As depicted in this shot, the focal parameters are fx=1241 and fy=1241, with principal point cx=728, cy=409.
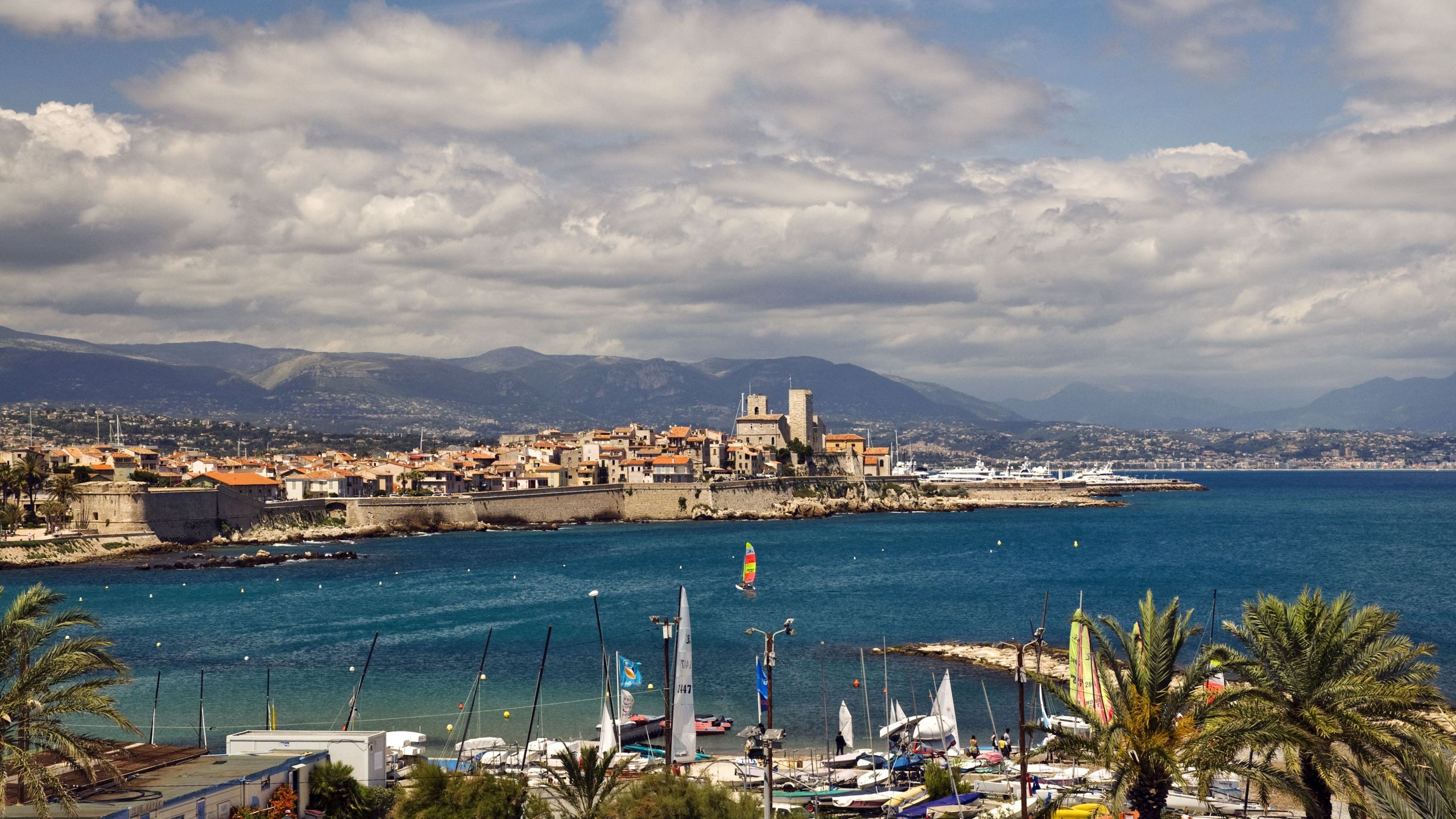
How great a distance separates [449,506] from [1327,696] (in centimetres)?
8977

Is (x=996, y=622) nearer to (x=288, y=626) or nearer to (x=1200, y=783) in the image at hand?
(x=288, y=626)

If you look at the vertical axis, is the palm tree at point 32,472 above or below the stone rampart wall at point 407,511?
above

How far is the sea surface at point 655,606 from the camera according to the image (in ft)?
106

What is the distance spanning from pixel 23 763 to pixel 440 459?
108 metres

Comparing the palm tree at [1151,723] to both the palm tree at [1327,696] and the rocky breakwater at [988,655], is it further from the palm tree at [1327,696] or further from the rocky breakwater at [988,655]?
the rocky breakwater at [988,655]

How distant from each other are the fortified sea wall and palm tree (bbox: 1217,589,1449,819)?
7610 centimetres

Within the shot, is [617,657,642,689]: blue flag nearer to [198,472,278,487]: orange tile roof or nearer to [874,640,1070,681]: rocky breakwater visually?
[874,640,1070,681]: rocky breakwater

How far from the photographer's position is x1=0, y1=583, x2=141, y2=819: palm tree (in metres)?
13.2

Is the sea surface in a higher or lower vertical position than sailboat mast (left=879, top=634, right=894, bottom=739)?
lower

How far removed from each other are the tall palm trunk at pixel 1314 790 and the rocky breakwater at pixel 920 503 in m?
96.9

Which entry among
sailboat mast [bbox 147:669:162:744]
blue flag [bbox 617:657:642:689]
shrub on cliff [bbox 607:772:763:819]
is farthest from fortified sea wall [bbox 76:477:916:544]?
shrub on cliff [bbox 607:772:763:819]

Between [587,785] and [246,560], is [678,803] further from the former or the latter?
[246,560]

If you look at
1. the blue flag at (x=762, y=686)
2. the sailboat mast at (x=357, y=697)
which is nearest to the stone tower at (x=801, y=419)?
the sailboat mast at (x=357, y=697)

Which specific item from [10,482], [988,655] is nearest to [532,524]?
[10,482]
